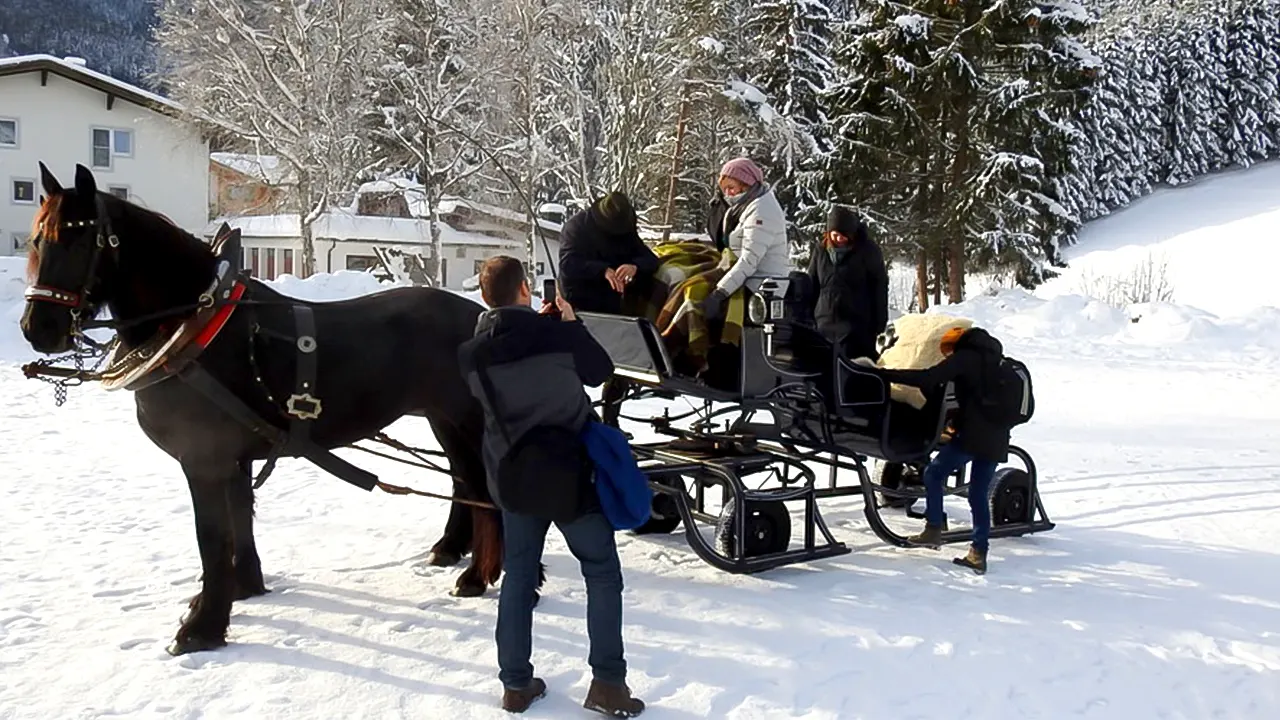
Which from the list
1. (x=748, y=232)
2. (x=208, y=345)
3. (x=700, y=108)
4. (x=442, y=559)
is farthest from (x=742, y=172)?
(x=700, y=108)

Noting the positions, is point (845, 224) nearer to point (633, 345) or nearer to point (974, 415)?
point (974, 415)

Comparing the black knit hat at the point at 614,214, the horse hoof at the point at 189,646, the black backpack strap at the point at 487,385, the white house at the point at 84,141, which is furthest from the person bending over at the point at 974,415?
the white house at the point at 84,141

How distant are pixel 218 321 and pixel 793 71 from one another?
24028mm

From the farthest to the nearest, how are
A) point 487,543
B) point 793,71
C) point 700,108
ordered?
point 793,71 → point 700,108 → point 487,543

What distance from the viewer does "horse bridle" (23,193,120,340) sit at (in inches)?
152

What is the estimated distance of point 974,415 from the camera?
5375 mm

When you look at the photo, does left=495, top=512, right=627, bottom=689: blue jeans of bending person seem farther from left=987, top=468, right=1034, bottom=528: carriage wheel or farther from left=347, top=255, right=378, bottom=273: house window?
left=347, top=255, right=378, bottom=273: house window

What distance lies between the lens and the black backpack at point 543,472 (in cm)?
350

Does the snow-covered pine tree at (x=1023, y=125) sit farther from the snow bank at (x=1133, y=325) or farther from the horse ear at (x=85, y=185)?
the horse ear at (x=85, y=185)

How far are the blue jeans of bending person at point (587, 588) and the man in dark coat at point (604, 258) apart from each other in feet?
6.86

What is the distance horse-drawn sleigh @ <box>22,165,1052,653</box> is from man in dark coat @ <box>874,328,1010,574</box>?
358 millimetres

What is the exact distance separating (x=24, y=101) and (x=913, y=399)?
3356cm

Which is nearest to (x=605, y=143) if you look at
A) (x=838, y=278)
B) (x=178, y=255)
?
(x=838, y=278)

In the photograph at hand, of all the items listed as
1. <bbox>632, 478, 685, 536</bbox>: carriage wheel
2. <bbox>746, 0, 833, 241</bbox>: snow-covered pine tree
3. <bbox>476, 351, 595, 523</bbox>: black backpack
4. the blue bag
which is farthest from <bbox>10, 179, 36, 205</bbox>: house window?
the blue bag
